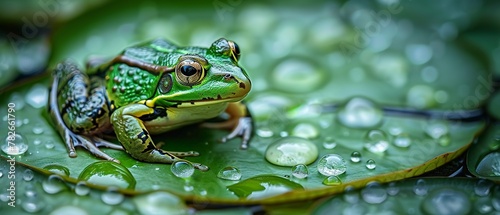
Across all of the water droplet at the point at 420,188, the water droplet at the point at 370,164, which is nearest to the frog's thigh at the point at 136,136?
the water droplet at the point at 370,164

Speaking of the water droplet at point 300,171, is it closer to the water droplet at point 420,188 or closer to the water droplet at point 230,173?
the water droplet at point 230,173

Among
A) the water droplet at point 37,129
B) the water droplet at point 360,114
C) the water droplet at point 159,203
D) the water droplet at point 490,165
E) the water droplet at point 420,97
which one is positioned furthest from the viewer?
the water droplet at point 420,97

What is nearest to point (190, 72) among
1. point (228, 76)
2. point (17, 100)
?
point (228, 76)

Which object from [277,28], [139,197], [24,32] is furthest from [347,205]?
[24,32]

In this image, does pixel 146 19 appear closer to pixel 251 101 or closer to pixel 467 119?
pixel 251 101

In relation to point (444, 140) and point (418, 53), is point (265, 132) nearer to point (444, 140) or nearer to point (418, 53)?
point (444, 140)

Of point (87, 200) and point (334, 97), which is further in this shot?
point (334, 97)

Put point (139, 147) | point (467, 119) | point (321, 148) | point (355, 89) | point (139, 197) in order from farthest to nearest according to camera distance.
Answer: point (355, 89)
point (467, 119)
point (321, 148)
point (139, 147)
point (139, 197)
